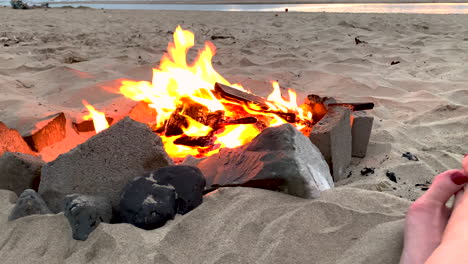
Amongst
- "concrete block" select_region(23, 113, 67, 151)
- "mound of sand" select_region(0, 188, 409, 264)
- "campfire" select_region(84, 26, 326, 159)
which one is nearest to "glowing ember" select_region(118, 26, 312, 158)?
"campfire" select_region(84, 26, 326, 159)

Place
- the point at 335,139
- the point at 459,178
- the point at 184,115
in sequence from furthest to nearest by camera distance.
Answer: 1. the point at 184,115
2. the point at 335,139
3. the point at 459,178

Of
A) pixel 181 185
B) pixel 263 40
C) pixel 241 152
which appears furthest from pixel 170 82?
pixel 263 40

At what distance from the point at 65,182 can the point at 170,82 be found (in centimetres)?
135

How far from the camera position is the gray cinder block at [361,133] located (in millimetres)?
2566

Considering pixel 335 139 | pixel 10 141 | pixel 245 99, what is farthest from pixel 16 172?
pixel 335 139

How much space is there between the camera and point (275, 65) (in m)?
5.18

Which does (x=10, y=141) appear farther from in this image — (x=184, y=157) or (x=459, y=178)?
(x=459, y=178)

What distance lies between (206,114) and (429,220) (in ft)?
5.67

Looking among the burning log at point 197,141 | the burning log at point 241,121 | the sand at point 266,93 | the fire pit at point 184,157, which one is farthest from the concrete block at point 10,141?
the burning log at point 241,121

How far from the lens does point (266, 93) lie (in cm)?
397

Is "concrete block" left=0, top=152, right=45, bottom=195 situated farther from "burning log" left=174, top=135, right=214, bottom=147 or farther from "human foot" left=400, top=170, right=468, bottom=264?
"human foot" left=400, top=170, right=468, bottom=264

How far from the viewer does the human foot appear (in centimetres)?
129

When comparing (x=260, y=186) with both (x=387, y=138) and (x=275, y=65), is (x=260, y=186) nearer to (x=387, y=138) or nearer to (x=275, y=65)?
(x=387, y=138)

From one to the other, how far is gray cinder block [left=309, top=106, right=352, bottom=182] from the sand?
0.11 m
